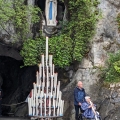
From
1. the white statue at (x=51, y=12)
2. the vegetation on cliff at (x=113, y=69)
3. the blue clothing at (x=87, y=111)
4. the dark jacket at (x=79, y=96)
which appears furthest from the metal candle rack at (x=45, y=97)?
the white statue at (x=51, y=12)

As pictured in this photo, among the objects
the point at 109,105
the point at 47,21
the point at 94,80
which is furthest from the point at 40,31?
the point at 109,105

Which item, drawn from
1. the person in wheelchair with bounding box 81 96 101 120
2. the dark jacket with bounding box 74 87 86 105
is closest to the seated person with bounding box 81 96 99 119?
the person in wheelchair with bounding box 81 96 101 120

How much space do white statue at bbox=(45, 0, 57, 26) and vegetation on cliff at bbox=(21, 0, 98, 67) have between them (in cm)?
77

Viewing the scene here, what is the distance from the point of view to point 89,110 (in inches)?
446

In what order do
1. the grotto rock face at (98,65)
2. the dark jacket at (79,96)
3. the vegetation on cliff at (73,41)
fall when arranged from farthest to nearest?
the vegetation on cliff at (73,41), the grotto rock face at (98,65), the dark jacket at (79,96)

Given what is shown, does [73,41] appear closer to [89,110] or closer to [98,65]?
[98,65]

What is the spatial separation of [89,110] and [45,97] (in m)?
1.57

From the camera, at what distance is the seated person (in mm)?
11215

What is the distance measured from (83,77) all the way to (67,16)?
7.77ft

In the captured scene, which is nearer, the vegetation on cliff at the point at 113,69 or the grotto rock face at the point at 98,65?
the vegetation on cliff at the point at 113,69

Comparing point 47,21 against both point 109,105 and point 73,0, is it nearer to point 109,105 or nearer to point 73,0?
point 73,0

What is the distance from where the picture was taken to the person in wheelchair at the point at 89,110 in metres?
11.2

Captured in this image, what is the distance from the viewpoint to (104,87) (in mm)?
12711

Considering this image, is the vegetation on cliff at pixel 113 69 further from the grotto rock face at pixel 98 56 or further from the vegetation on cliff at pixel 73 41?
the vegetation on cliff at pixel 73 41
